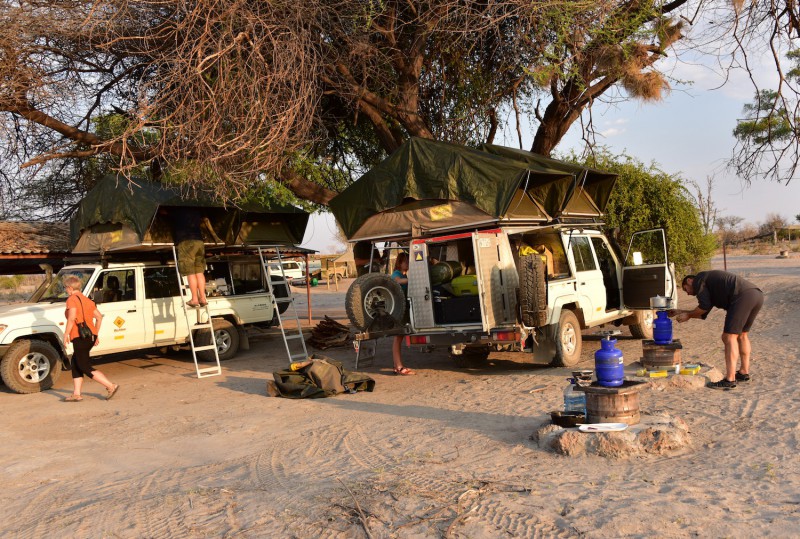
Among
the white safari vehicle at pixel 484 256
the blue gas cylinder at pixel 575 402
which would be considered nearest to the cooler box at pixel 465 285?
the white safari vehicle at pixel 484 256

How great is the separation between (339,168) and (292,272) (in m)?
26.1

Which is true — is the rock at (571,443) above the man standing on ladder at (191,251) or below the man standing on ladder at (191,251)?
below

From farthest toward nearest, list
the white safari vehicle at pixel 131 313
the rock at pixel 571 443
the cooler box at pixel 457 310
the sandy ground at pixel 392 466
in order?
the white safari vehicle at pixel 131 313
the cooler box at pixel 457 310
the rock at pixel 571 443
the sandy ground at pixel 392 466

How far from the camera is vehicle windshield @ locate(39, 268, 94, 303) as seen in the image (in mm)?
11711

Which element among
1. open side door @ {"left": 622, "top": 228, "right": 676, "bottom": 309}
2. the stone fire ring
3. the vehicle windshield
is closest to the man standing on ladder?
the vehicle windshield

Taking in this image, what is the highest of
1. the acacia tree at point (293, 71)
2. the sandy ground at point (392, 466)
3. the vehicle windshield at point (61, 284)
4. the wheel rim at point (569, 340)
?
the acacia tree at point (293, 71)

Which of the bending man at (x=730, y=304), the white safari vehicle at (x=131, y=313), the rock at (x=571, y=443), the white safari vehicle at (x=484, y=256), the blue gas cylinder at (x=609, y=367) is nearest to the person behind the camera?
the rock at (x=571, y=443)

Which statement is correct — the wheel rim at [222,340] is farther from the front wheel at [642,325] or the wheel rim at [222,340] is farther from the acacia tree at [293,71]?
the front wheel at [642,325]

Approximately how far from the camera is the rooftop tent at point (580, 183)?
1170 centimetres

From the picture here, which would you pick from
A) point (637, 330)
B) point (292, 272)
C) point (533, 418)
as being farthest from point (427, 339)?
point (292, 272)

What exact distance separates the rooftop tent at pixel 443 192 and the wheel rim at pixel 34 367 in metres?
5.19

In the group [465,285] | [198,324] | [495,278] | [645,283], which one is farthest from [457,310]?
[198,324]

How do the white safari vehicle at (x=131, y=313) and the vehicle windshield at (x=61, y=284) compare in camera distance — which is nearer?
the white safari vehicle at (x=131, y=313)

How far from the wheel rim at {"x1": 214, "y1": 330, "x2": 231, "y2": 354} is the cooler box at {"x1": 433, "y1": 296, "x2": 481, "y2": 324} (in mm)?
5203
